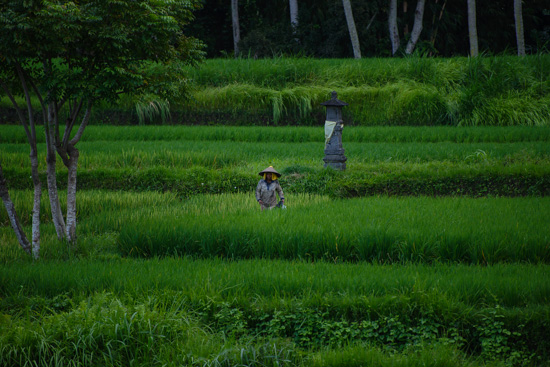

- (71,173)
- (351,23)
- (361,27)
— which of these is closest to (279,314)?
(71,173)

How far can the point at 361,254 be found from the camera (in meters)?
5.66

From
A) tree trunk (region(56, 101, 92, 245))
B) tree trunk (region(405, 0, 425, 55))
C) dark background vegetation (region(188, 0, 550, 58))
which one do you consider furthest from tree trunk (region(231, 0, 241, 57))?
tree trunk (region(56, 101, 92, 245))

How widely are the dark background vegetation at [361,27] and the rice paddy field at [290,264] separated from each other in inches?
412

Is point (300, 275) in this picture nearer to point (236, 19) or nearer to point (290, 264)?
point (290, 264)

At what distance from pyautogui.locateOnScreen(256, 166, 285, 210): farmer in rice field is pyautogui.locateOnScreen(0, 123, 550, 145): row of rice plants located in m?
5.62

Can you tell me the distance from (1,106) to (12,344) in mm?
13898

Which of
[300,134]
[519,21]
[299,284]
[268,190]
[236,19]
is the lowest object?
[299,284]

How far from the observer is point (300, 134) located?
1327 cm

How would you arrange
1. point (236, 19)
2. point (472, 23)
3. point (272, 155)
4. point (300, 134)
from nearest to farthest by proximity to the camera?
1. point (272, 155)
2. point (300, 134)
3. point (472, 23)
4. point (236, 19)

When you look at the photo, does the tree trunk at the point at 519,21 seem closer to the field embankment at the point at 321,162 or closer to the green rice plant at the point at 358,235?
the field embankment at the point at 321,162

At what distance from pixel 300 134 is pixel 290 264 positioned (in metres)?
8.26

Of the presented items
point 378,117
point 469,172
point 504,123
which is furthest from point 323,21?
point 469,172

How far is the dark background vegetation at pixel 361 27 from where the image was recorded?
67.2ft

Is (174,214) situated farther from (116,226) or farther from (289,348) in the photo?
(289,348)
